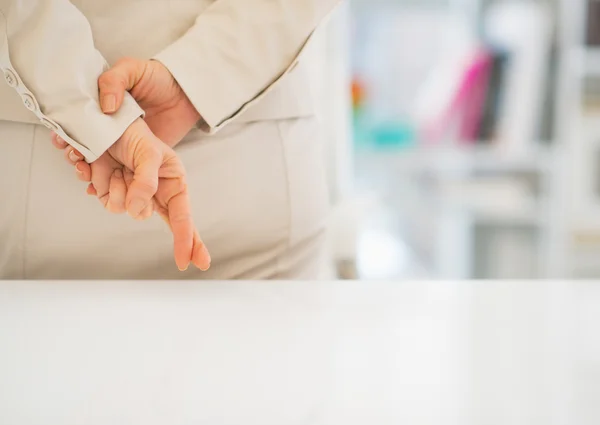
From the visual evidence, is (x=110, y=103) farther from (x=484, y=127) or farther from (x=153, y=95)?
(x=484, y=127)

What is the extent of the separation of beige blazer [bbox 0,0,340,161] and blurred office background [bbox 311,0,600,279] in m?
1.49

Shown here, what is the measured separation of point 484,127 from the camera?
2.26 m

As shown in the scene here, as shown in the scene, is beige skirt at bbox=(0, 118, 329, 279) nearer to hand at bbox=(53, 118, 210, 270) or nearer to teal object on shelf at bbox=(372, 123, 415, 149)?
hand at bbox=(53, 118, 210, 270)

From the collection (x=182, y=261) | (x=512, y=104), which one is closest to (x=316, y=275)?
(x=182, y=261)

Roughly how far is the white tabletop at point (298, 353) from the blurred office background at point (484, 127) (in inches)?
65.0

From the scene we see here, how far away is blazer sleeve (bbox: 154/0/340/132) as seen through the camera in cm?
65

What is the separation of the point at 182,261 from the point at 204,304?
0.04 m

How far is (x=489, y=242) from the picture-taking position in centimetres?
232

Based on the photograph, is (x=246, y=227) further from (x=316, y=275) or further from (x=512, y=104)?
(x=512, y=104)

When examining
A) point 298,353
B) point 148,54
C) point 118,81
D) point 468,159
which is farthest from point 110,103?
point 468,159

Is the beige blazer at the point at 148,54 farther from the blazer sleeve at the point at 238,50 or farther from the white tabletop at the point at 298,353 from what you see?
the white tabletop at the point at 298,353

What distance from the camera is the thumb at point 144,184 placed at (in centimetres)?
53

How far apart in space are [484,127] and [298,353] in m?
1.98

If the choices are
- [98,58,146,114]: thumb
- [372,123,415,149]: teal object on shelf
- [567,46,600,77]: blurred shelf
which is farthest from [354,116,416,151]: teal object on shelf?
[98,58,146,114]: thumb
